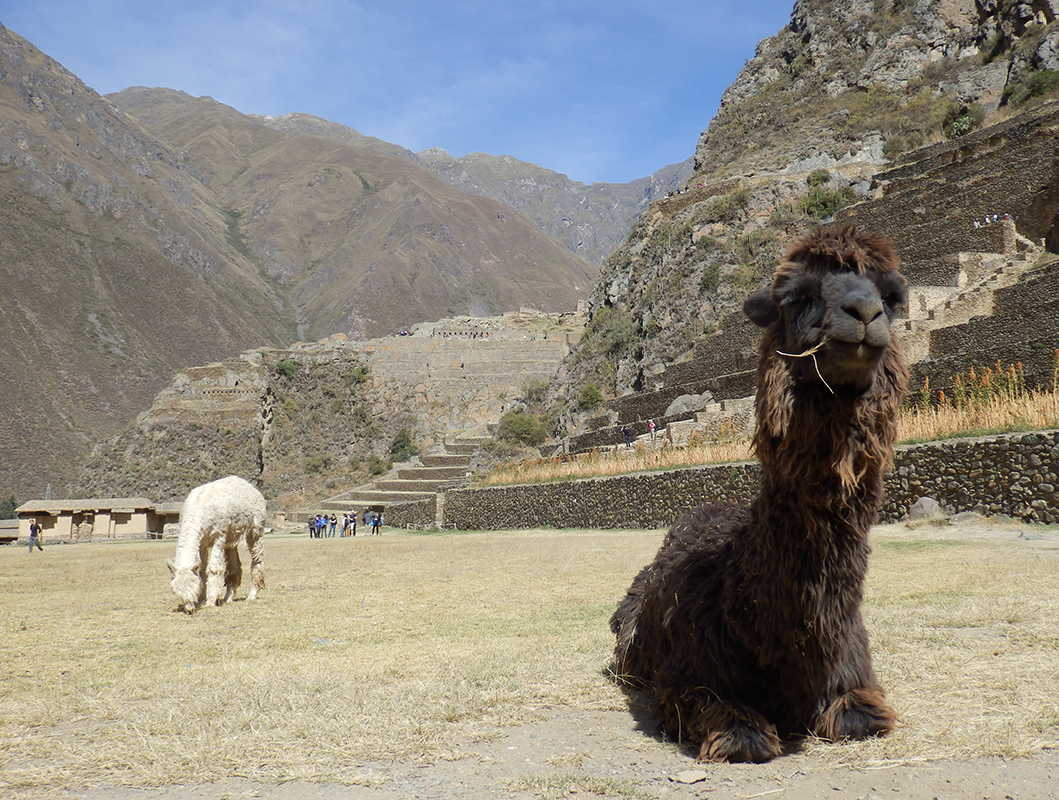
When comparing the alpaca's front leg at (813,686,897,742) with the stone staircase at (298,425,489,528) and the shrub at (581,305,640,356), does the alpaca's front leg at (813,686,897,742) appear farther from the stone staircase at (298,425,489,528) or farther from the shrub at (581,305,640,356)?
the shrub at (581,305,640,356)

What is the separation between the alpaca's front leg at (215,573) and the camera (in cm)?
715

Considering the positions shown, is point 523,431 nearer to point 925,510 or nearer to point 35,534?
point 35,534

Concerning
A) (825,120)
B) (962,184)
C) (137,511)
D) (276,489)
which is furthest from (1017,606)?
(276,489)

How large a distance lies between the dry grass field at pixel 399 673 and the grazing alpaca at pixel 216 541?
35 cm

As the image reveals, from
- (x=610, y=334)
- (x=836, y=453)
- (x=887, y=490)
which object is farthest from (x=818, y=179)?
(x=836, y=453)

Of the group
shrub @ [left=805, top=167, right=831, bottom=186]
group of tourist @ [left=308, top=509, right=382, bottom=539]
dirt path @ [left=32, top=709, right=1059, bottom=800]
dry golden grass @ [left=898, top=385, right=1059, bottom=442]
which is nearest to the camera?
dirt path @ [left=32, top=709, right=1059, bottom=800]

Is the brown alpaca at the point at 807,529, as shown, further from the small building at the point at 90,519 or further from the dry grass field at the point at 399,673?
the small building at the point at 90,519

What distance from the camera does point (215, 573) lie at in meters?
7.21

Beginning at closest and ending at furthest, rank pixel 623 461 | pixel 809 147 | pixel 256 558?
pixel 256 558 → pixel 623 461 → pixel 809 147

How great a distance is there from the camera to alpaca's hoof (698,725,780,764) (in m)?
2.41

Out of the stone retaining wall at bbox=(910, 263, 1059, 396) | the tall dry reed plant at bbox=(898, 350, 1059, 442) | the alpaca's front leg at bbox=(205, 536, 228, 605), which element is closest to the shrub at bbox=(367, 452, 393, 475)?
the stone retaining wall at bbox=(910, 263, 1059, 396)

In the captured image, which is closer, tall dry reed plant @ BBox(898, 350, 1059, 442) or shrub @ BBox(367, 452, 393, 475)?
tall dry reed plant @ BBox(898, 350, 1059, 442)

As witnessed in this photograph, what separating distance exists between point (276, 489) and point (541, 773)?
47582 mm

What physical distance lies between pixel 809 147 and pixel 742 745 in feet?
136
